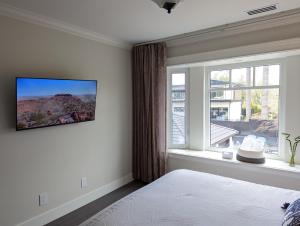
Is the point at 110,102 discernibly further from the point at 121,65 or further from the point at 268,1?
the point at 268,1

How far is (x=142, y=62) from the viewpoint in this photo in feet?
11.9

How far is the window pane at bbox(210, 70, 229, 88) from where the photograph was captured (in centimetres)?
351

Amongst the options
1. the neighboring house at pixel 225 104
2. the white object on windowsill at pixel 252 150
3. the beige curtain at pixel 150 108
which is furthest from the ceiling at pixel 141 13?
the white object on windowsill at pixel 252 150

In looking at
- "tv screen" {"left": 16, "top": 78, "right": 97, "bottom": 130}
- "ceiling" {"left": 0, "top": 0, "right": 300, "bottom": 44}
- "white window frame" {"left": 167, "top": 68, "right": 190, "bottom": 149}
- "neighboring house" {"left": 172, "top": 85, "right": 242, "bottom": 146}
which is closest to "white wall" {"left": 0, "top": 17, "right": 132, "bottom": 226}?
"tv screen" {"left": 16, "top": 78, "right": 97, "bottom": 130}

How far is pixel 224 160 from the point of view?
3117 millimetres

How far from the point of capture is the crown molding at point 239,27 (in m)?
2.48

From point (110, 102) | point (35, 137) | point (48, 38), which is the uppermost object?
point (48, 38)

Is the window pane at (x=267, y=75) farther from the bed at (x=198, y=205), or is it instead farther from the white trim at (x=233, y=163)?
the bed at (x=198, y=205)

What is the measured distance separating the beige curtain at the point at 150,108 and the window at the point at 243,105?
0.84 metres

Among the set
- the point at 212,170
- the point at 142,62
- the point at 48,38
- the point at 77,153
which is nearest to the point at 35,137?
the point at 77,153

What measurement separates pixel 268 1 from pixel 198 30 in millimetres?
993

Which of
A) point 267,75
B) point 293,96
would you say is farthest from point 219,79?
point 293,96

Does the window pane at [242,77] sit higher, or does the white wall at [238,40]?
the white wall at [238,40]

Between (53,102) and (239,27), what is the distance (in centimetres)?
247
